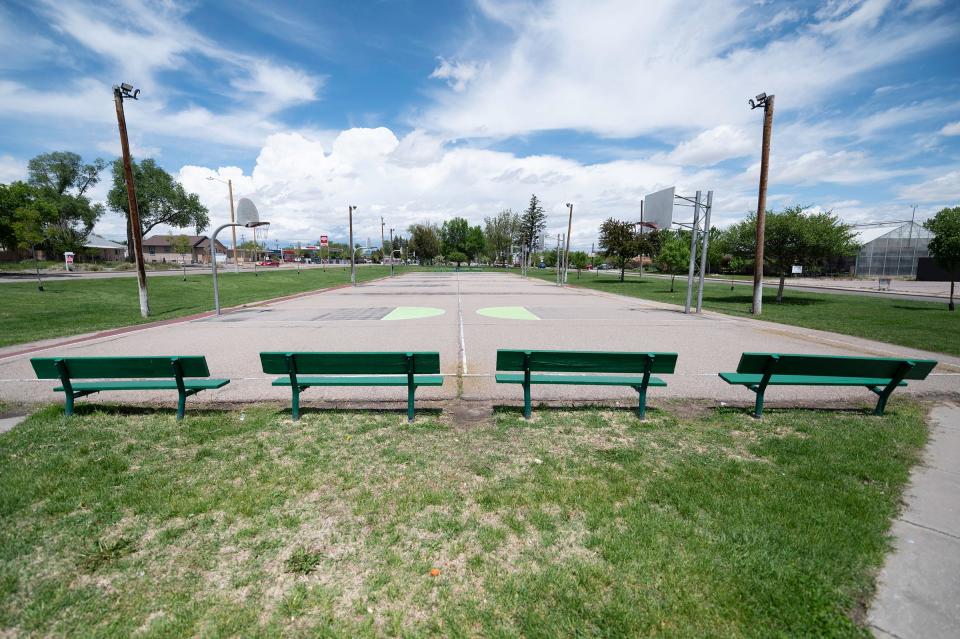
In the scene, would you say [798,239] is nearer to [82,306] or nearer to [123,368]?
[123,368]

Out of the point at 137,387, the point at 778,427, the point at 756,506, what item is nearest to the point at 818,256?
the point at 778,427

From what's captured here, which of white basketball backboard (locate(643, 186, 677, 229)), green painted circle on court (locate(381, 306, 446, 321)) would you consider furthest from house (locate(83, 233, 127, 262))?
white basketball backboard (locate(643, 186, 677, 229))

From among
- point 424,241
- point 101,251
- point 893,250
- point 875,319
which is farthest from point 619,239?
point 101,251

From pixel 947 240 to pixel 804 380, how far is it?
18.4 meters

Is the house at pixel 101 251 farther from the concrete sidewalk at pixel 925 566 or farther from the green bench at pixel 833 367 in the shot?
the concrete sidewalk at pixel 925 566

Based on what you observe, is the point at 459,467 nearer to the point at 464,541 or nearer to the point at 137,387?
the point at 464,541

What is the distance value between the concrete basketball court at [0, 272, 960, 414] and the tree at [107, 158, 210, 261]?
197ft

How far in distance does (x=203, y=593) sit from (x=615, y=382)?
4.60 metres

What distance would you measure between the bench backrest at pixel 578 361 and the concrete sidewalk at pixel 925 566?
2324mm

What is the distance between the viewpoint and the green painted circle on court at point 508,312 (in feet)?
49.3

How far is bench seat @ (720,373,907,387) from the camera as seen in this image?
5347 millimetres

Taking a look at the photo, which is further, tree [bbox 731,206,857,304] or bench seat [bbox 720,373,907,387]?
tree [bbox 731,206,857,304]

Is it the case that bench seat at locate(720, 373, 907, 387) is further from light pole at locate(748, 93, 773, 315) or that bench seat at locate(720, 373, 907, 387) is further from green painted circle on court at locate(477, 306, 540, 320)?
light pole at locate(748, 93, 773, 315)

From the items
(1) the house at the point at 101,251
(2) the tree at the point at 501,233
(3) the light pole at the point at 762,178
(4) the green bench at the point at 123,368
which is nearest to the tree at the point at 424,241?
(2) the tree at the point at 501,233
